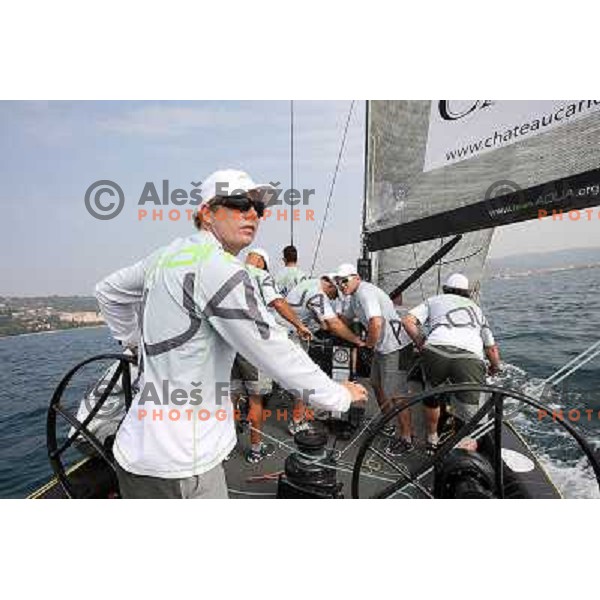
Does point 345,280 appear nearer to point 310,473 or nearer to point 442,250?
point 442,250

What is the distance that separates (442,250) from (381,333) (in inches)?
54.0

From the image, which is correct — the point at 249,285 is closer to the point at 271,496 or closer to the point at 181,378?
the point at 181,378

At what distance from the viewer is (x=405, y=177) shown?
3727 mm

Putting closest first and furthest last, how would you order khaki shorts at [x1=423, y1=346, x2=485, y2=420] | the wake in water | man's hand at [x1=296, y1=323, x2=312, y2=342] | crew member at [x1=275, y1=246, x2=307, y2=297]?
khaki shorts at [x1=423, y1=346, x2=485, y2=420] → man's hand at [x1=296, y1=323, x2=312, y2=342] → the wake in water → crew member at [x1=275, y1=246, x2=307, y2=297]

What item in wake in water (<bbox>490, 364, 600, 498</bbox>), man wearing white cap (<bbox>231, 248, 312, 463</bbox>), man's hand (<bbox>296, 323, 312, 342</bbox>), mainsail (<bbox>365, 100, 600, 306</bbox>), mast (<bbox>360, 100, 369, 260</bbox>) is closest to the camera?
mainsail (<bbox>365, 100, 600, 306</bbox>)

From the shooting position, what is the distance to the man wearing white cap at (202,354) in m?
0.99

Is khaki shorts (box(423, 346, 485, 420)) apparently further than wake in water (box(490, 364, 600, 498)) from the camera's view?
No

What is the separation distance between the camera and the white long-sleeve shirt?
38.9 inches

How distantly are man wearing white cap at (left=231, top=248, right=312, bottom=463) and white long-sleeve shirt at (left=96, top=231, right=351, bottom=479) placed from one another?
4.68ft

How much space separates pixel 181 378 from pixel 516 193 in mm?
2050

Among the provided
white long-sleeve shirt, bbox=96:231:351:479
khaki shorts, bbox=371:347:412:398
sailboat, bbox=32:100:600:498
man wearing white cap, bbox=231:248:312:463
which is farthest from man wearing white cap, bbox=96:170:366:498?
khaki shorts, bbox=371:347:412:398

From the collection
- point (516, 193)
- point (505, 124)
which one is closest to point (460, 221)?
point (516, 193)

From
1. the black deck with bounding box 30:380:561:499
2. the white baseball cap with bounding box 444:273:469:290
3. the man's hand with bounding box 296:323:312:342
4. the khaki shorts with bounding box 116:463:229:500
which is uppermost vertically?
the white baseball cap with bounding box 444:273:469:290

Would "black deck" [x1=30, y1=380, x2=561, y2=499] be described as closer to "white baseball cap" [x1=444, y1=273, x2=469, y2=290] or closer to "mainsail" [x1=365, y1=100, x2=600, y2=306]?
"white baseball cap" [x1=444, y1=273, x2=469, y2=290]
